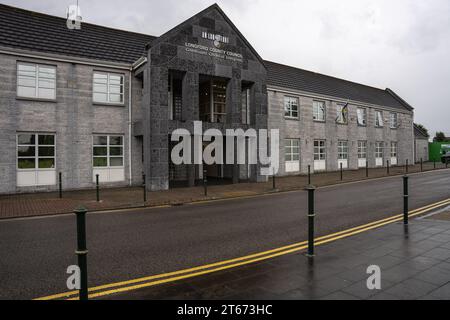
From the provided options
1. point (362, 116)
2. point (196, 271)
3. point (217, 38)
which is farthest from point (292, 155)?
point (196, 271)

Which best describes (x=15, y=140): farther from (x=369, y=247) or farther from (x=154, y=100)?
(x=369, y=247)

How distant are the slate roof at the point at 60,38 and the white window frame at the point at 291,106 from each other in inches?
497

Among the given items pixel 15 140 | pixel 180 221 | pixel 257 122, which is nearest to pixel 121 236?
pixel 180 221

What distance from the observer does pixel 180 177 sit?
22516 millimetres

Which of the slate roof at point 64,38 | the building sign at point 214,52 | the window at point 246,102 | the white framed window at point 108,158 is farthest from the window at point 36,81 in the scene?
the window at point 246,102

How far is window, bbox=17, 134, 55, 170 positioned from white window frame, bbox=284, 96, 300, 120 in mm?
17685

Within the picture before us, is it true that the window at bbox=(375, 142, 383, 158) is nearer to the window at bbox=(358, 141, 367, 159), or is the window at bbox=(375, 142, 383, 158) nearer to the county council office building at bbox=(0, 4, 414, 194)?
the window at bbox=(358, 141, 367, 159)

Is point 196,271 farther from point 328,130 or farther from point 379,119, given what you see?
point 379,119

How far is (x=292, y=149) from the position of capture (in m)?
26.3

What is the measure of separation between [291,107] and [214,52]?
1025 centimetres

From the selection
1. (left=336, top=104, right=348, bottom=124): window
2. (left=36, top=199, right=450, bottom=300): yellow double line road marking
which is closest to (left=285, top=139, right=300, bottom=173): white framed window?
(left=336, top=104, right=348, bottom=124): window

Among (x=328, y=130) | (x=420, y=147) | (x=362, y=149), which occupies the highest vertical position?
(x=328, y=130)

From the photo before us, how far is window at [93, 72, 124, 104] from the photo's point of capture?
58.7 feet

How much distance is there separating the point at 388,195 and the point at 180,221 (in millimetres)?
9127
